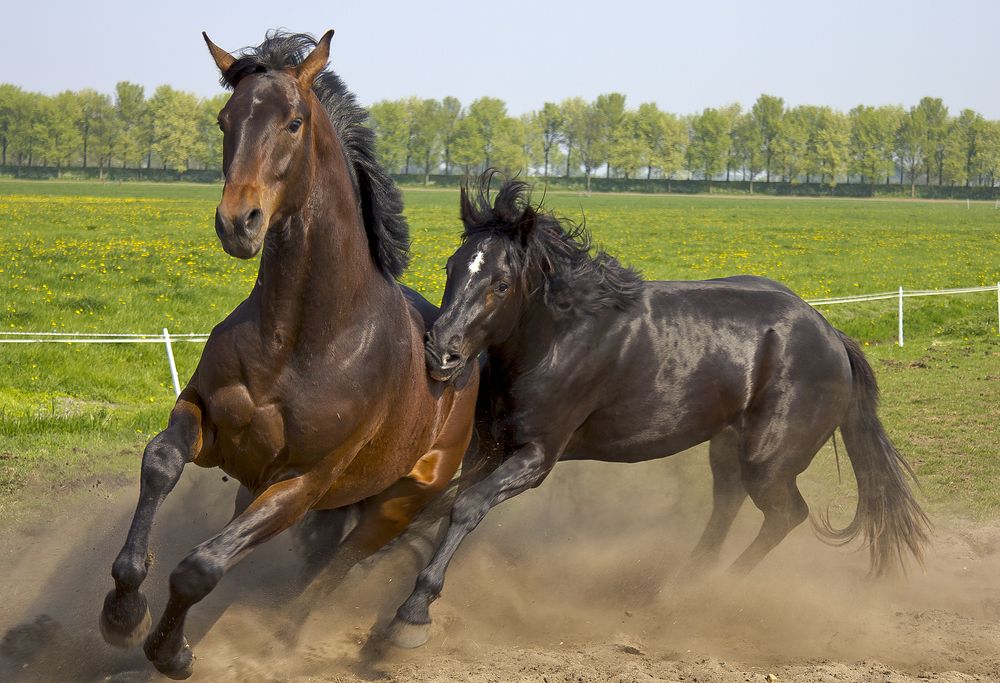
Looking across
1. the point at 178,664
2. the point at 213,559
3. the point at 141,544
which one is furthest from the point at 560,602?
the point at 141,544

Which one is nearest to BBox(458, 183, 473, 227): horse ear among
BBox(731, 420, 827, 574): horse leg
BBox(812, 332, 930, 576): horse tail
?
BBox(731, 420, 827, 574): horse leg

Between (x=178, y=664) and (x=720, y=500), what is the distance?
11.4ft

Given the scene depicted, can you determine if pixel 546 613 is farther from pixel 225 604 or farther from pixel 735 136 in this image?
pixel 735 136

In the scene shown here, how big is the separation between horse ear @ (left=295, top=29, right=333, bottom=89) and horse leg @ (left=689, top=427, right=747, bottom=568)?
3.45 meters

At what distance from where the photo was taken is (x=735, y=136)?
11200 cm

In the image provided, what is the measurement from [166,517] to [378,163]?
316cm

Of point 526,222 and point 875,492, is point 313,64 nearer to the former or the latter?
point 526,222

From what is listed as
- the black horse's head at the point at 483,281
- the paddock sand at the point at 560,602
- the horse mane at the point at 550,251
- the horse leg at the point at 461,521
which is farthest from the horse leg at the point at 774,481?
the black horse's head at the point at 483,281

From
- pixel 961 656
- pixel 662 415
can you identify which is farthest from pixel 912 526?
pixel 662 415

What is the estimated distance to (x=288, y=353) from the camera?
12.8ft

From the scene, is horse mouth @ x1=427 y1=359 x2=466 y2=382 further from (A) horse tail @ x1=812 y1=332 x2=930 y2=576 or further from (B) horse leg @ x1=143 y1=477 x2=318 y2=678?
(A) horse tail @ x1=812 y1=332 x2=930 y2=576

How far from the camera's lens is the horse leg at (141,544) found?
12.2 ft

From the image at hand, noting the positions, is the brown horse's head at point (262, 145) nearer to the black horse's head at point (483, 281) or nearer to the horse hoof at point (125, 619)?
the black horse's head at point (483, 281)

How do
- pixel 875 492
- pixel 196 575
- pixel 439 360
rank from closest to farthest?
pixel 196 575
pixel 439 360
pixel 875 492
